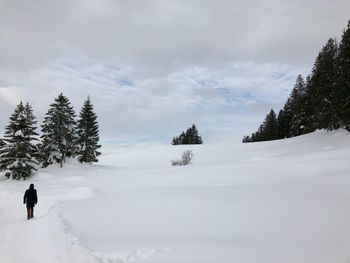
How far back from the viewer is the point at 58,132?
45.0 meters

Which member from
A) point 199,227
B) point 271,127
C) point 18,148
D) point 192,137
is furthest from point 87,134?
point 192,137

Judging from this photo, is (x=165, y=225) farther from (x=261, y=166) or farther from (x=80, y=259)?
(x=261, y=166)

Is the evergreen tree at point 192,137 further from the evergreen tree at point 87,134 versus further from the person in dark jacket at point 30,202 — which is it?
the person in dark jacket at point 30,202

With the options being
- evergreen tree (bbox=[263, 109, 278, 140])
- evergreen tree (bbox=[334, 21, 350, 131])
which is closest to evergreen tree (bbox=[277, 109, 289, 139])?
evergreen tree (bbox=[263, 109, 278, 140])

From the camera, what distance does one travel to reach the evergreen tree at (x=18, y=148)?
123 ft

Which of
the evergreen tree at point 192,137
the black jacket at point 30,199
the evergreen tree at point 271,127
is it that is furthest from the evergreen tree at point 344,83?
the evergreen tree at point 192,137

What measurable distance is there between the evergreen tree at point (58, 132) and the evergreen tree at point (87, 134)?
1927 millimetres

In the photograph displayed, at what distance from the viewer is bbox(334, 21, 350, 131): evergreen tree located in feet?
111

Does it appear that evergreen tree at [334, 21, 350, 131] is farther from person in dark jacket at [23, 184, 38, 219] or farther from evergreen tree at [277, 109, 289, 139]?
evergreen tree at [277, 109, 289, 139]

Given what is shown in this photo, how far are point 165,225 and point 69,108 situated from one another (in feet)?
125

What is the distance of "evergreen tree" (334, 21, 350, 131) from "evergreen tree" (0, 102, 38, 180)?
35.4m

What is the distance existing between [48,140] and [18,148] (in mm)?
6614

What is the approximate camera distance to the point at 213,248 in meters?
8.98

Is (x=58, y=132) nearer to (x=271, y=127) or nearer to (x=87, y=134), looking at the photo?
(x=87, y=134)
